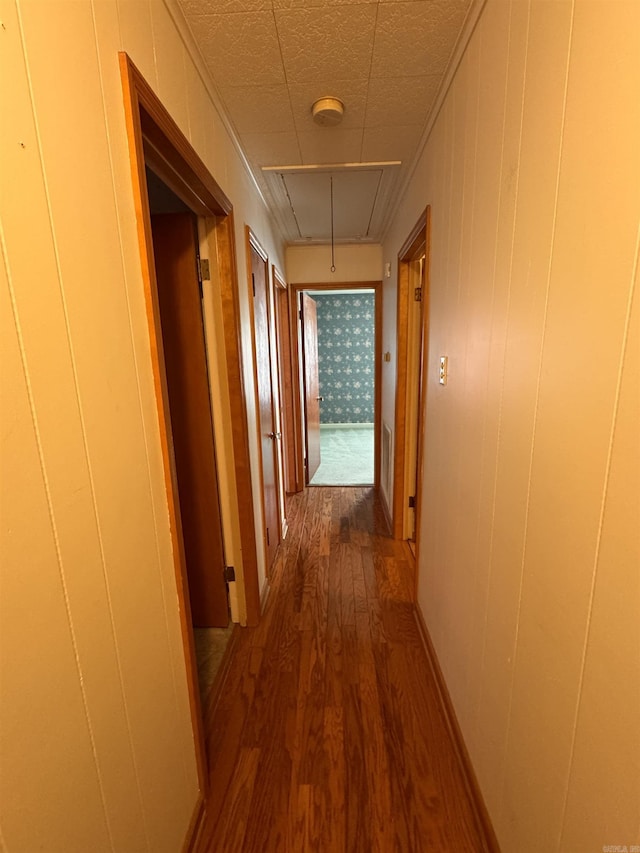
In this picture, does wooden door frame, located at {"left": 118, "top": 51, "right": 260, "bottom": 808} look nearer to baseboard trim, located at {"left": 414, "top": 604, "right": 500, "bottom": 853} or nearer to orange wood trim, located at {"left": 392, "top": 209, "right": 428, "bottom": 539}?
baseboard trim, located at {"left": 414, "top": 604, "right": 500, "bottom": 853}

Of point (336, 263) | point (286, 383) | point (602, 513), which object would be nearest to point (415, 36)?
point (602, 513)

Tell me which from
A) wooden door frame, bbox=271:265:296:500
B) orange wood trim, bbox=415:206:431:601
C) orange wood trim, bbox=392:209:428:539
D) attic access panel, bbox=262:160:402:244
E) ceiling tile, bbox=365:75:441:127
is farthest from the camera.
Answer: wooden door frame, bbox=271:265:296:500

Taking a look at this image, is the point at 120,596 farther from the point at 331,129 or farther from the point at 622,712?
the point at 331,129

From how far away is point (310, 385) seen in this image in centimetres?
418

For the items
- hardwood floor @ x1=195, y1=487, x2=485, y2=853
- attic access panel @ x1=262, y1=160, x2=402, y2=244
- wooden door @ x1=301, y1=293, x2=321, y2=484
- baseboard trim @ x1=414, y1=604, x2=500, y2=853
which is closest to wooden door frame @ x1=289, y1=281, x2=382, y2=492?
wooden door @ x1=301, y1=293, x2=321, y2=484

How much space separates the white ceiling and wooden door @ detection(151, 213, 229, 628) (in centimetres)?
57

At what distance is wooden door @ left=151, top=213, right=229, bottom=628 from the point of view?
167 centimetres

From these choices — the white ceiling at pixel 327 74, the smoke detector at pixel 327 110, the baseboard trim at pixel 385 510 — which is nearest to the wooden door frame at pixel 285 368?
the baseboard trim at pixel 385 510

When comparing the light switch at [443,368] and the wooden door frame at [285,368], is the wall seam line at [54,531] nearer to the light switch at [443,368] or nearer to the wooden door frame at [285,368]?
the light switch at [443,368]

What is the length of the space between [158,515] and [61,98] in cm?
89

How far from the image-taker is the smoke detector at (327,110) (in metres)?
1.53

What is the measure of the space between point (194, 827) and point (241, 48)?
8.28 feet

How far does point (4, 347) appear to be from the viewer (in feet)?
1.76

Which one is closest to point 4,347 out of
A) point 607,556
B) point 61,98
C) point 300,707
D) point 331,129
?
point 61,98
